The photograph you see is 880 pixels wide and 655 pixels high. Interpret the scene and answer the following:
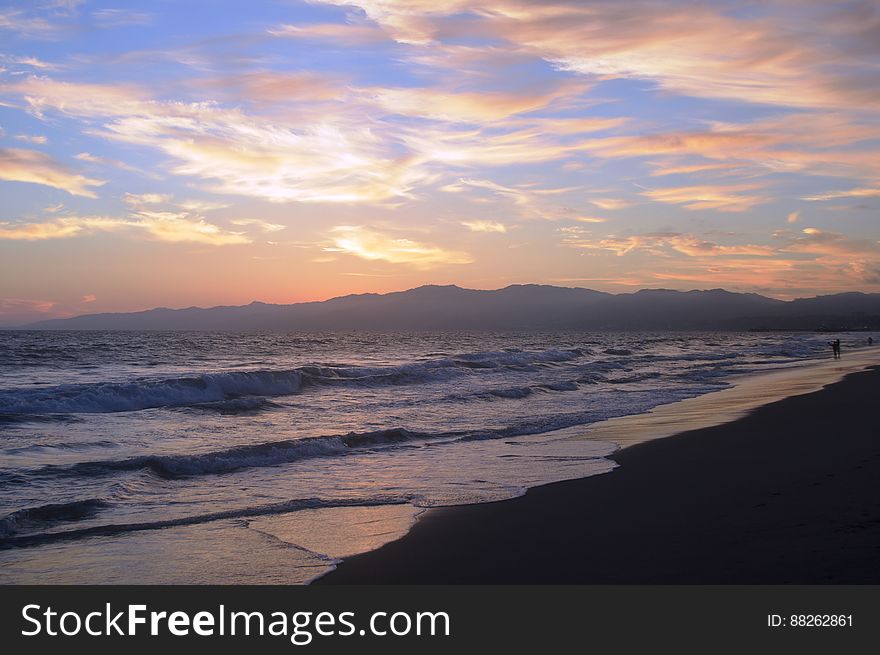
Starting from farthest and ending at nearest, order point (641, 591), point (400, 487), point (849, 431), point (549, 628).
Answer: point (849, 431), point (400, 487), point (641, 591), point (549, 628)

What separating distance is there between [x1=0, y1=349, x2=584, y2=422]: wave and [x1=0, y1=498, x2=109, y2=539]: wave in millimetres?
9960

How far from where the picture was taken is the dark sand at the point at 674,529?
6.13 meters

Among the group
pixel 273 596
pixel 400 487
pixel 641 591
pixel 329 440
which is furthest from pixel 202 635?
pixel 329 440

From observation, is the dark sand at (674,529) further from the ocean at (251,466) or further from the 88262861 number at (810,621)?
the ocean at (251,466)

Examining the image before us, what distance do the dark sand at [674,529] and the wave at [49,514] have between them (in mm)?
4071

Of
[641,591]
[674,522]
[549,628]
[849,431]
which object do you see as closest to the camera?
[549,628]

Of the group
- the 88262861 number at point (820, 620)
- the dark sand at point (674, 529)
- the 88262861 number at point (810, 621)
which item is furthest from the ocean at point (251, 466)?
the 88262861 number at point (820, 620)

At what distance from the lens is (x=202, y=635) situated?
16.8 feet

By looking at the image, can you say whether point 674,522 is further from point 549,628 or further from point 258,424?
point 258,424

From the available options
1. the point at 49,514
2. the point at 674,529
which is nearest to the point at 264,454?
the point at 49,514

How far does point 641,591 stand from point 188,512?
19.9 ft

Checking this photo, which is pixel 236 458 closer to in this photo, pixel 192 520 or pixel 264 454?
pixel 264 454

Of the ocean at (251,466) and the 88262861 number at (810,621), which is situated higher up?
the 88262861 number at (810,621)

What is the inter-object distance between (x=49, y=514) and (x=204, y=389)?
1907cm
